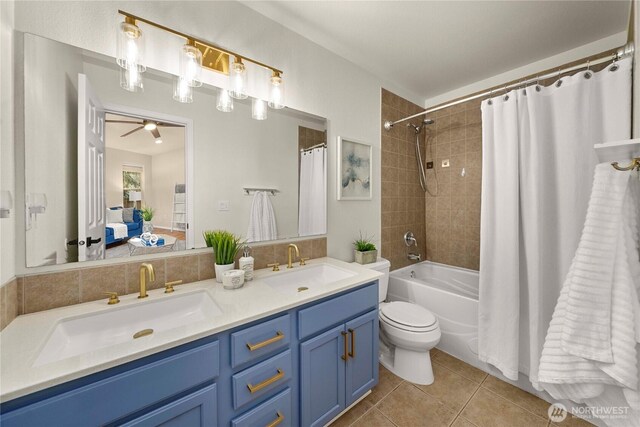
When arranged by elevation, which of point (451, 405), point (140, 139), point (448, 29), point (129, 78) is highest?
point (448, 29)

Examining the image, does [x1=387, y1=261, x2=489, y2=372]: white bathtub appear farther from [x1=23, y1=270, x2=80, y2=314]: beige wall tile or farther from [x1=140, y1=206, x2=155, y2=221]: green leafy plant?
[x1=23, y1=270, x2=80, y2=314]: beige wall tile

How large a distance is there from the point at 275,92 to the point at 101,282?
142 centimetres

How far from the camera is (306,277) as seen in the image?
66.9 inches

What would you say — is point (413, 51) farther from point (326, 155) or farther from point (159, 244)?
point (159, 244)

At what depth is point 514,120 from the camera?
1712 mm

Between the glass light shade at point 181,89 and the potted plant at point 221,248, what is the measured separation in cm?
74

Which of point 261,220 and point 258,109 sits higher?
point 258,109

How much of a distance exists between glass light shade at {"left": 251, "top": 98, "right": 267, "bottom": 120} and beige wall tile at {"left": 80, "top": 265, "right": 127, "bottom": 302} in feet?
3.69

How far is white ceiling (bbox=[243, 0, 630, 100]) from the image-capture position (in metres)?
1.59

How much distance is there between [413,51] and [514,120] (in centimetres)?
99

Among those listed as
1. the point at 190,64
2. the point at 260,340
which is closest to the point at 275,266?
the point at 260,340

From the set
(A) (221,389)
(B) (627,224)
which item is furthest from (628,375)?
(A) (221,389)

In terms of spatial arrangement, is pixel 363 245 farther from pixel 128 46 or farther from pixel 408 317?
pixel 128 46

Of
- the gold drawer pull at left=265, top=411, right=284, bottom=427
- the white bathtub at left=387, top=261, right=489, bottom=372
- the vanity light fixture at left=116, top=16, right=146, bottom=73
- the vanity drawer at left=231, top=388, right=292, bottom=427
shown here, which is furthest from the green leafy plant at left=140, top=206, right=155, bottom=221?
the white bathtub at left=387, top=261, right=489, bottom=372
